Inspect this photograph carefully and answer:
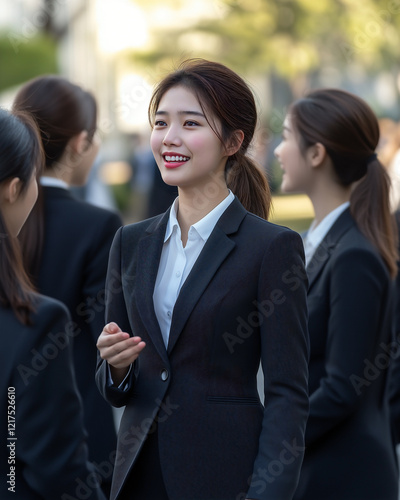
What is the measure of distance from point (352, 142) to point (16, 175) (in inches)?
65.9

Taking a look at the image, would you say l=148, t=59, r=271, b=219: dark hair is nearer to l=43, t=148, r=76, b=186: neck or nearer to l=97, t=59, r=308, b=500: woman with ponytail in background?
l=97, t=59, r=308, b=500: woman with ponytail in background

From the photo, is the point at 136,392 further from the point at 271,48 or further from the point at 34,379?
the point at 271,48

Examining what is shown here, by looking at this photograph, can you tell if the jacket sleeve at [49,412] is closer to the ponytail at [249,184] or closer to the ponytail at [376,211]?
the ponytail at [249,184]

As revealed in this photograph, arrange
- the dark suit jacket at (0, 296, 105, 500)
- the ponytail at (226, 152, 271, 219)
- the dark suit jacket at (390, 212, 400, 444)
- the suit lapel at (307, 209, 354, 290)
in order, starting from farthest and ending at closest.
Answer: the dark suit jacket at (390, 212, 400, 444)
the suit lapel at (307, 209, 354, 290)
the ponytail at (226, 152, 271, 219)
the dark suit jacket at (0, 296, 105, 500)

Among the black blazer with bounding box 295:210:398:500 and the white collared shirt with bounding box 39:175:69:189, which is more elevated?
the white collared shirt with bounding box 39:175:69:189

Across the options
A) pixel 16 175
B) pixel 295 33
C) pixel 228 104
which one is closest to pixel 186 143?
pixel 228 104

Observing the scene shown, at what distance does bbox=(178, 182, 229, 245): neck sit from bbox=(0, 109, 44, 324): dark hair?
1.47 feet

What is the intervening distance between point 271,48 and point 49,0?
20.4 ft

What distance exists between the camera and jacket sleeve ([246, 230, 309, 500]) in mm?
2484

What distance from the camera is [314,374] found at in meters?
3.45

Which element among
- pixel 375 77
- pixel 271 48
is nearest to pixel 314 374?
pixel 271 48

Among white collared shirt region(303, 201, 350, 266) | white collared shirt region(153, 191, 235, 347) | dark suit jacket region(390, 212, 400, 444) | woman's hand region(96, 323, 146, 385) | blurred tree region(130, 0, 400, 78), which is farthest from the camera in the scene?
blurred tree region(130, 0, 400, 78)

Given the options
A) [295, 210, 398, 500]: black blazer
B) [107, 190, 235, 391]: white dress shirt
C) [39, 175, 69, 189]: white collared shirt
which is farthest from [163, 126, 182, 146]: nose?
[39, 175, 69, 189]: white collared shirt

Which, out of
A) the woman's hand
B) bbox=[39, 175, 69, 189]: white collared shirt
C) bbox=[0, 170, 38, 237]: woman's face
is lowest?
the woman's hand
